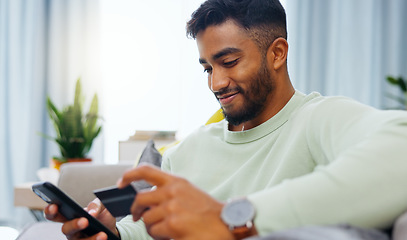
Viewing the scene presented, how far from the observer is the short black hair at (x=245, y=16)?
3.42 feet


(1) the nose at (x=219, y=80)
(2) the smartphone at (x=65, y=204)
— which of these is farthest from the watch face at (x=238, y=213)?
(1) the nose at (x=219, y=80)

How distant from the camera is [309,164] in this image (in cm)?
90

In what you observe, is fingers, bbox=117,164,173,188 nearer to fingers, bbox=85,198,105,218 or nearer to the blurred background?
fingers, bbox=85,198,105,218

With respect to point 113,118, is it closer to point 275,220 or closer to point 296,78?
point 296,78

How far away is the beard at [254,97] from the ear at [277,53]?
0.03 meters

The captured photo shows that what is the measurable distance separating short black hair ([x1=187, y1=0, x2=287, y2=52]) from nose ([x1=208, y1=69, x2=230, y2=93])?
0.11m

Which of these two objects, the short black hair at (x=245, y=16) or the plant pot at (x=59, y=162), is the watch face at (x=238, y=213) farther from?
the plant pot at (x=59, y=162)

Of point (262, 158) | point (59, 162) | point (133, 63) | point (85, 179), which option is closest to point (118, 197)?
point (262, 158)

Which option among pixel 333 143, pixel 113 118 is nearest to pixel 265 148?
pixel 333 143

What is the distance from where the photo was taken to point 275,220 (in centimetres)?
58

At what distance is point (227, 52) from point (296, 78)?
3168 millimetres

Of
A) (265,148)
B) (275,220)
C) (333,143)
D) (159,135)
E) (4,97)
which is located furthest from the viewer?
(4,97)

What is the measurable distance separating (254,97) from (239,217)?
507 mm

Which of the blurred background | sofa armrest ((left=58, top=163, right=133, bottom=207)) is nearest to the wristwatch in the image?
sofa armrest ((left=58, top=163, right=133, bottom=207))
